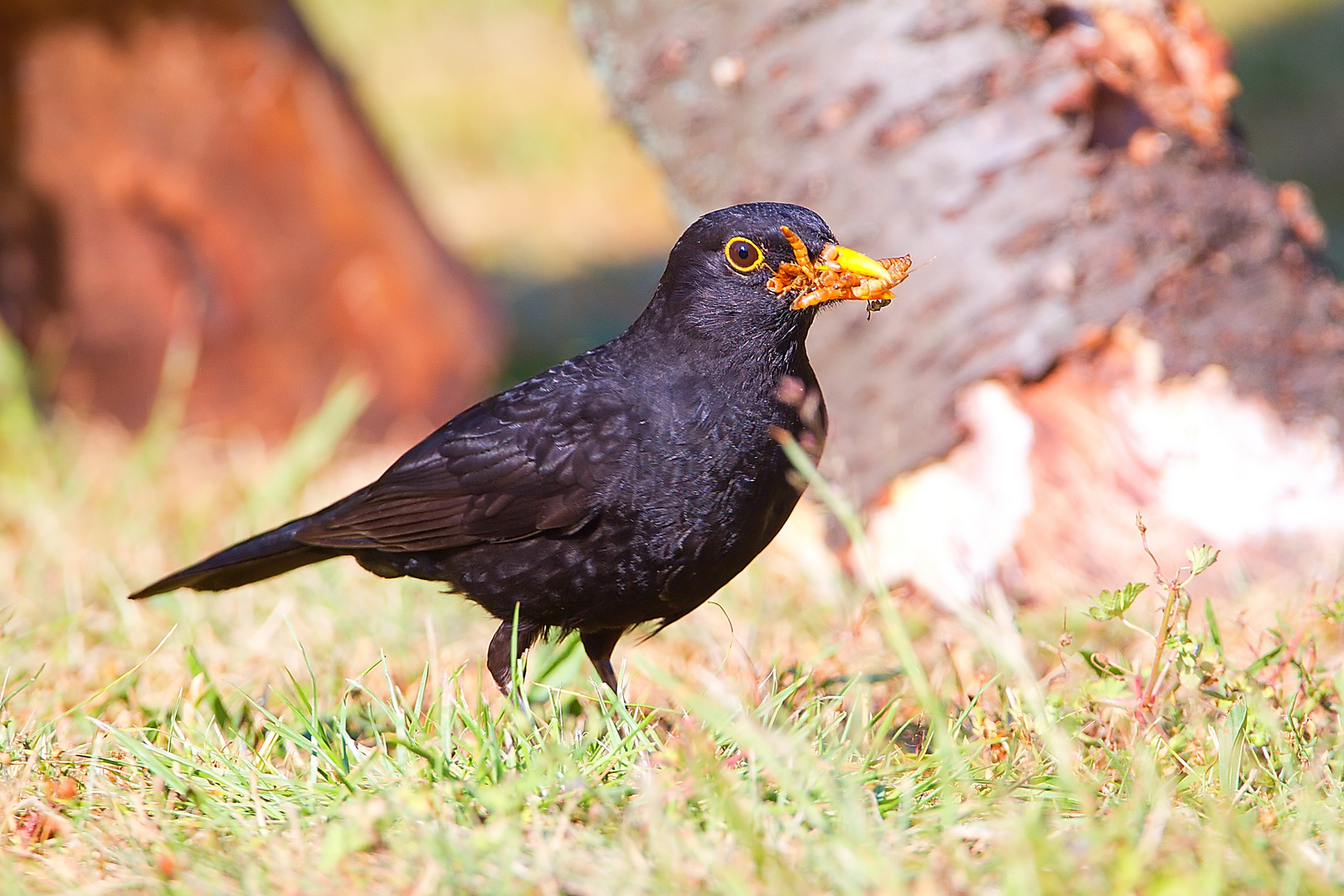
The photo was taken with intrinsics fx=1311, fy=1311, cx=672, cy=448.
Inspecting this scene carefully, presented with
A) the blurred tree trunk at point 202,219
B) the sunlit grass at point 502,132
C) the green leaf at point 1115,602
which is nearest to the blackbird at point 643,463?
the green leaf at point 1115,602

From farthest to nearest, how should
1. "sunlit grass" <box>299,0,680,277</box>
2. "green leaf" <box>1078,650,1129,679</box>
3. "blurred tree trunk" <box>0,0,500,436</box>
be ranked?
"sunlit grass" <box>299,0,680,277</box> → "blurred tree trunk" <box>0,0,500,436</box> → "green leaf" <box>1078,650,1129,679</box>

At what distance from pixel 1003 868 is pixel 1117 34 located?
2.74 m

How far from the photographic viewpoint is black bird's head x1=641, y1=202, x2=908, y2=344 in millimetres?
2527

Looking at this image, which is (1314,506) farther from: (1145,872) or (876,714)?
(1145,872)

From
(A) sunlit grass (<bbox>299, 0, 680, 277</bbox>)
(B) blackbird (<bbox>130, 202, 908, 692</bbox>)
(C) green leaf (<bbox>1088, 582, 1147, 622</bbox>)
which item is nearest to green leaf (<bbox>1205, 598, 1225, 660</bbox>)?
(C) green leaf (<bbox>1088, 582, 1147, 622</bbox>)

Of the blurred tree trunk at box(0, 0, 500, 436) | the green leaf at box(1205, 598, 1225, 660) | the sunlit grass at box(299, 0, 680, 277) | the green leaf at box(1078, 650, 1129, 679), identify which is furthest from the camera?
the sunlit grass at box(299, 0, 680, 277)

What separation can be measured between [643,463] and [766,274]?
1.48 ft

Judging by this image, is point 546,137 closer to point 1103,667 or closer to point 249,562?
point 249,562

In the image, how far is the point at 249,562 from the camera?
3010mm

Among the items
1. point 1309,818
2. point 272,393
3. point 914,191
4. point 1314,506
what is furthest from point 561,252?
point 1309,818

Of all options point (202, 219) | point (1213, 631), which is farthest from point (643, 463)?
point (202, 219)

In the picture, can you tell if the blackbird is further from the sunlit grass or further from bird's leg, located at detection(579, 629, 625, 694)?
the sunlit grass

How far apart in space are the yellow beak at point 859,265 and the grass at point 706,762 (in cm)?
64

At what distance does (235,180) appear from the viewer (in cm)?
591
